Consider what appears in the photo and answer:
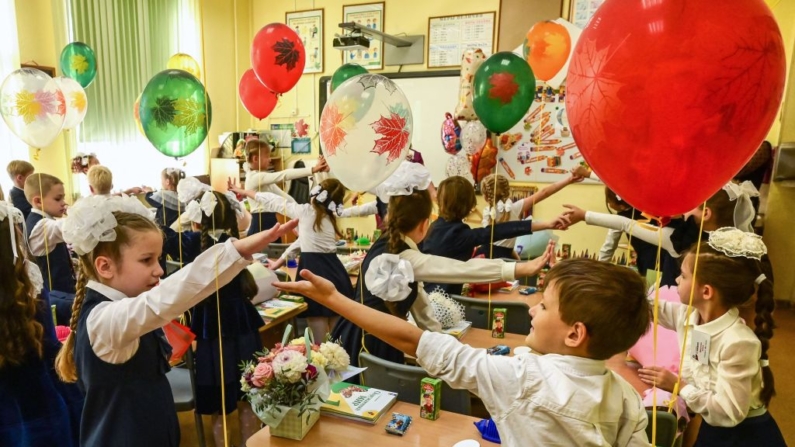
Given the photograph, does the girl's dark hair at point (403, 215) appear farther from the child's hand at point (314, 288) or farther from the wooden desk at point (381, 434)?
the child's hand at point (314, 288)

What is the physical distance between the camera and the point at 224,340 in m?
2.46

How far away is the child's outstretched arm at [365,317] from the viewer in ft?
3.56

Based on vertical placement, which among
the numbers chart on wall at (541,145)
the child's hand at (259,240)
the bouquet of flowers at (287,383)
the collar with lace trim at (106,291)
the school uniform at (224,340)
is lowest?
the school uniform at (224,340)

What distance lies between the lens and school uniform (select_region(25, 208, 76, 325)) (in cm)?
274

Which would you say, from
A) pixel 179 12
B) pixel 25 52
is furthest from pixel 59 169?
pixel 179 12

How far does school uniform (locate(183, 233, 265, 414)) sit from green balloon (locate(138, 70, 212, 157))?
56cm

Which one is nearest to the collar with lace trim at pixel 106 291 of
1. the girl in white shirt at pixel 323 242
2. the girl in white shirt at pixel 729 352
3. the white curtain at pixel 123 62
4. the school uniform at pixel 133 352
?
the school uniform at pixel 133 352

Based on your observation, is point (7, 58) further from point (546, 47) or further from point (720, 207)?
point (720, 207)

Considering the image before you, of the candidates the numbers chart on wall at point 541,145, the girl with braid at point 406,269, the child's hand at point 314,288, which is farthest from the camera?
the numbers chart on wall at point 541,145

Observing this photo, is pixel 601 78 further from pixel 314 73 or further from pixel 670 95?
pixel 314 73

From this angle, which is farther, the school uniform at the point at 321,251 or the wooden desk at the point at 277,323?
the school uniform at the point at 321,251

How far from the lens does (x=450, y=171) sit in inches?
237

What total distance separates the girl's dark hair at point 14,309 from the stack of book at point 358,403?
0.99 metres

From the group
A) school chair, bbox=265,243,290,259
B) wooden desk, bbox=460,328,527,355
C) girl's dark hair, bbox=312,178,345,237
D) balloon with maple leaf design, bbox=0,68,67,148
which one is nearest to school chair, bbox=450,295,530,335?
wooden desk, bbox=460,328,527,355
